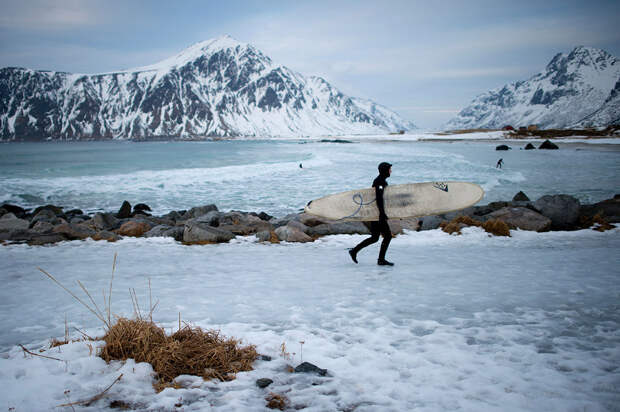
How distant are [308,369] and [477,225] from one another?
31.5 ft

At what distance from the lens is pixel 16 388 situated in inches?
113

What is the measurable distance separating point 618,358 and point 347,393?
3060 millimetres

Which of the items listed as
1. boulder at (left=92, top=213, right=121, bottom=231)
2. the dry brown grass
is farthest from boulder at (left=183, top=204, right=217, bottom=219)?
the dry brown grass

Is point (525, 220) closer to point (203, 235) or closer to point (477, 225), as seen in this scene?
point (477, 225)

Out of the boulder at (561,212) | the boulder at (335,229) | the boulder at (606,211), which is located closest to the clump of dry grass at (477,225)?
the boulder at (561,212)

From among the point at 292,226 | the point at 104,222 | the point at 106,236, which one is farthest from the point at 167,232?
the point at 292,226

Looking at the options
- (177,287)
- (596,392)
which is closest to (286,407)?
(596,392)

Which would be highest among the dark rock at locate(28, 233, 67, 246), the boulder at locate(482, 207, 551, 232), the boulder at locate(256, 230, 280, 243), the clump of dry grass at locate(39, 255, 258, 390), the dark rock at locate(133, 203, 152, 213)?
the boulder at locate(482, 207, 551, 232)

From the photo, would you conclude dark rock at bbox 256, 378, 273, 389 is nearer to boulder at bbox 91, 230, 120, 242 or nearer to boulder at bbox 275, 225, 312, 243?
boulder at bbox 275, 225, 312, 243

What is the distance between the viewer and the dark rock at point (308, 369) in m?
3.46

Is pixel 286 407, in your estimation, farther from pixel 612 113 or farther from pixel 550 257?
pixel 612 113

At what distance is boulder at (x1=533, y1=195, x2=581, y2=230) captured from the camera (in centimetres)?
1098

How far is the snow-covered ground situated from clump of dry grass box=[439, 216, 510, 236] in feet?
3.37

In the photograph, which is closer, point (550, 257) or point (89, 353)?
point (89, 353)
